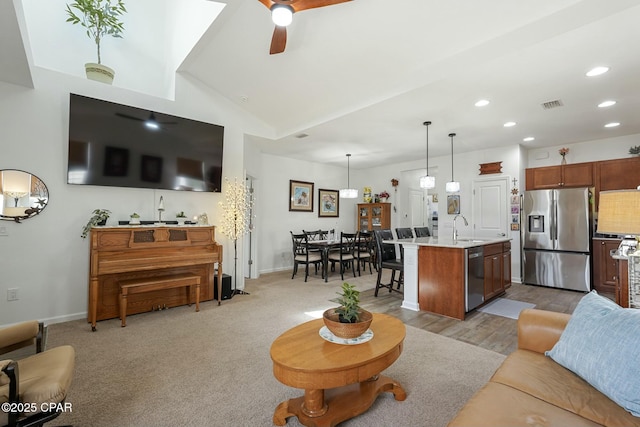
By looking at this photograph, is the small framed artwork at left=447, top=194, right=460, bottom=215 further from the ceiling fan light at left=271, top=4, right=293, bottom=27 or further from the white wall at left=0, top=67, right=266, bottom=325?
the white wall at left=0, top=67, right=266, bottom=325

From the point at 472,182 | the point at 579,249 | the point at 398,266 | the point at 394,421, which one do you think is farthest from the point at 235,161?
the point at 579,249

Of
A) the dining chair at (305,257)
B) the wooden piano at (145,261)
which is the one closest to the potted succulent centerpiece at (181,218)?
the wooden piano at (145,261)

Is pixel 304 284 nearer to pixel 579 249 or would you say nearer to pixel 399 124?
pixel 399 124

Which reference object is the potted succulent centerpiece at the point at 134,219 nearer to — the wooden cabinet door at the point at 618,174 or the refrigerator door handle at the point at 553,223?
the refrigerator door handle at the point at 553,223

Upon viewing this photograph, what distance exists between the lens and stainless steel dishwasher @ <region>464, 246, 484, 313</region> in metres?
3.63

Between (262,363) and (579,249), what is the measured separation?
5.63 metres

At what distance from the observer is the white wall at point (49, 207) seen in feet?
10.7

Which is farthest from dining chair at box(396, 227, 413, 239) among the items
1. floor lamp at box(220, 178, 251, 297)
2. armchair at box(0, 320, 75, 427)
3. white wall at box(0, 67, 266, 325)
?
armchair at box(0, 320, 75, 427)

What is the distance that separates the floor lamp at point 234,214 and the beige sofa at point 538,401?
13.0 feet

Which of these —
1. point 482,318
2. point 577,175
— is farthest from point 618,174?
point 482,318

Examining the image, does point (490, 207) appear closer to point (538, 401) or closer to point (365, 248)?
point (365, 248)

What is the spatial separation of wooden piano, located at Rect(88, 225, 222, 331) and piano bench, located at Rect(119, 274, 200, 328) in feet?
0.46

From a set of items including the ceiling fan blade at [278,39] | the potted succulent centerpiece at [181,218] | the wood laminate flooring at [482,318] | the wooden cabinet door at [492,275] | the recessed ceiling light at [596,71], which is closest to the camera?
the ceiling fan blade at [278,39]

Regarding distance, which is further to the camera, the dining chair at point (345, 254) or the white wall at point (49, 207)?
the dining chair at point (345, 254)
